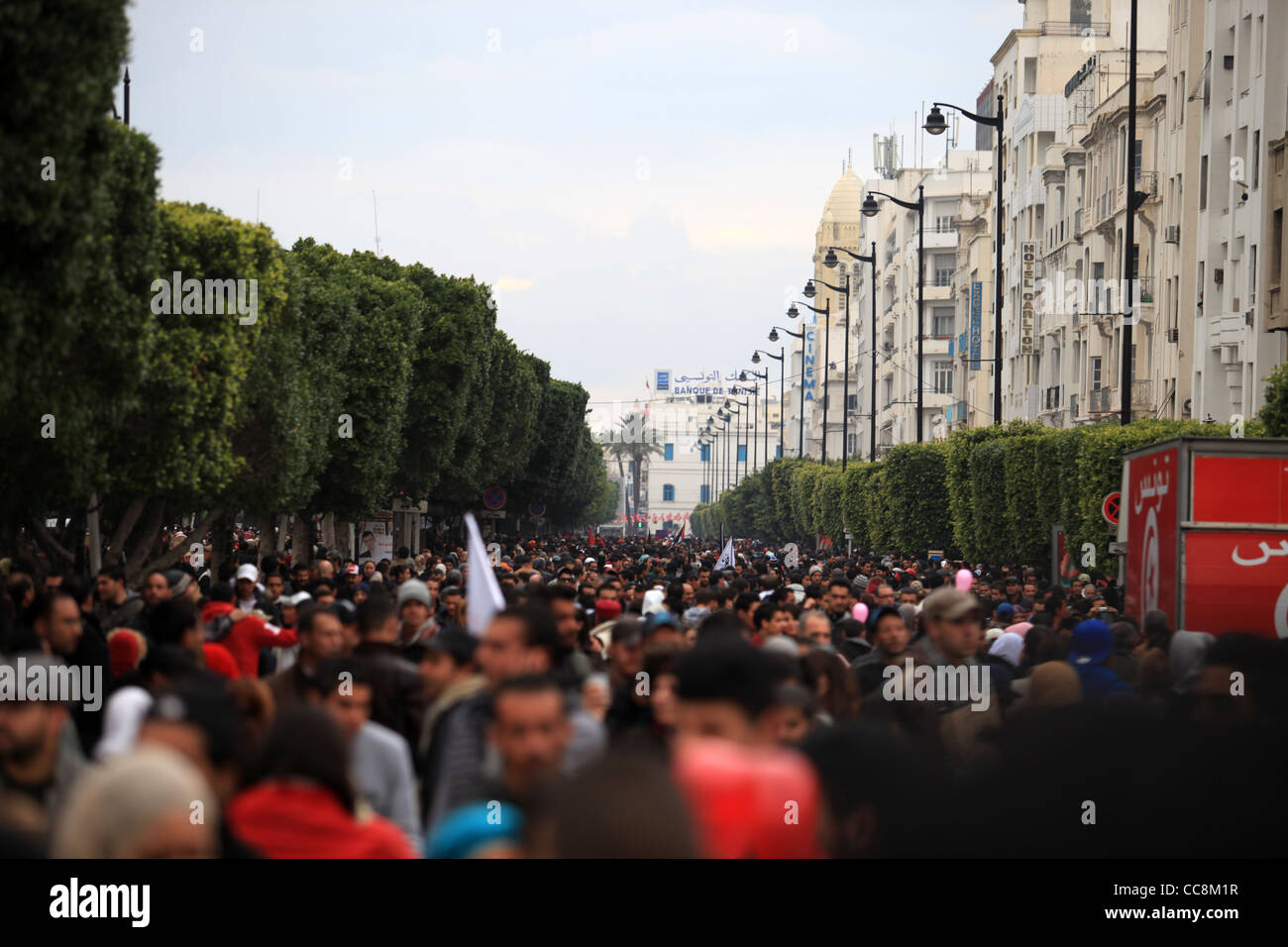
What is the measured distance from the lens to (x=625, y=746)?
400 cm

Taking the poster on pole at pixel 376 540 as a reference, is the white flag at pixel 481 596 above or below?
above

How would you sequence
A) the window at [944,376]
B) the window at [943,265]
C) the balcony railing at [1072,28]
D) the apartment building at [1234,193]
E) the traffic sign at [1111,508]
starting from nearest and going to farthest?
the traffic sign at [1111,508] → the apartment building at [1234,193] → the balcony railing at [1072,28] → the window at [944,376] → the window at [943,265]

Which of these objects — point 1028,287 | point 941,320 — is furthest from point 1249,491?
point 941,320

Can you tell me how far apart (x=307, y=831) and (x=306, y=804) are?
95 mm

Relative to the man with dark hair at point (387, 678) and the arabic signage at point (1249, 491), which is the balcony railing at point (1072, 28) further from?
the man with dark hair at point (387, 678)

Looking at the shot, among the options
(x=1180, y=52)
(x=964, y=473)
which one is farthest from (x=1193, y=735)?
(x=1180, y=52)

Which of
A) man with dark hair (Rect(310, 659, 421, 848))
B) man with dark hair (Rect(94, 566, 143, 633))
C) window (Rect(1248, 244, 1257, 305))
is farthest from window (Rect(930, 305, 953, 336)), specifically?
man with dark hair (Rect(310, 659, 421, 848))

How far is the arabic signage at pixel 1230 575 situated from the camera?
52.5 ft

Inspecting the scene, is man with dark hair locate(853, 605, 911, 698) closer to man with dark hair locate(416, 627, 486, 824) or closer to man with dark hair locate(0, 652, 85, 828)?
man with dark hair locate(416, 627, 486, 824)

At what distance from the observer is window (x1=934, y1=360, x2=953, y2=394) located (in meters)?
96.2

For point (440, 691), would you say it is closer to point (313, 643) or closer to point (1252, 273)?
point (313, 643)

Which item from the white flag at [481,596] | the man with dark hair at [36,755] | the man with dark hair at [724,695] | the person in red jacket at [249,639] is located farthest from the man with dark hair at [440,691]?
the person in red jacket at [249,639]
